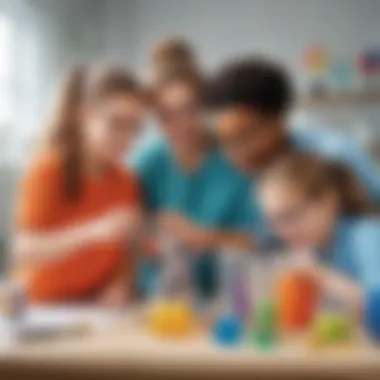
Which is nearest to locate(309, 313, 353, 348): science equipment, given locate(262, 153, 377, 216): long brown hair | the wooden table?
the wooden table

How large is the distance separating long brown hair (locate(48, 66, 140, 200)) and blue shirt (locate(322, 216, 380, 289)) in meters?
0.35

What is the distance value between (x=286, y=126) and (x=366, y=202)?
145 millimetres

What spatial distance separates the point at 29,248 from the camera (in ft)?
4.12

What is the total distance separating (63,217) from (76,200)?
0.10 ft

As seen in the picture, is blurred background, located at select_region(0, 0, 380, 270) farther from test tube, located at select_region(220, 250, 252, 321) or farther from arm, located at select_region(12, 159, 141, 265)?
test tube, located at select_region(220, 250, 252, 321)

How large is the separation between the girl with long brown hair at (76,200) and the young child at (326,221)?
198 mm

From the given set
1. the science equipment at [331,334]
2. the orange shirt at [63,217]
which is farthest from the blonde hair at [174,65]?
the science equipment at [331,334]

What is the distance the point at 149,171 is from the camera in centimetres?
124

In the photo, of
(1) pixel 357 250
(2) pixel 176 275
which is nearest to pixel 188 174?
(2) pixel 176 275

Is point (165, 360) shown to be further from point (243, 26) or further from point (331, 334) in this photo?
point (243, 26)

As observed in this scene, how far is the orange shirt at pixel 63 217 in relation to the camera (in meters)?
1.25

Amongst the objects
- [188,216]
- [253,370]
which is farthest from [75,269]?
[253,370]

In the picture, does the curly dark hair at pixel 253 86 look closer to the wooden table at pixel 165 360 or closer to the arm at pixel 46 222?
the arm at pixel 46 222

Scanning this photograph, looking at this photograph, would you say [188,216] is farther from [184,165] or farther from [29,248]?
[29,248]
